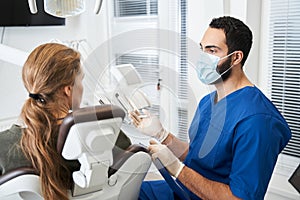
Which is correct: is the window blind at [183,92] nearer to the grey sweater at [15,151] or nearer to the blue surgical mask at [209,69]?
the blue surgical mask at [209,69]

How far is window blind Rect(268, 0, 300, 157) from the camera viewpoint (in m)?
1.93

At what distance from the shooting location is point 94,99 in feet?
3.35

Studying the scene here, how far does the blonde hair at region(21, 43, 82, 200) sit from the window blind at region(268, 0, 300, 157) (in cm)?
135

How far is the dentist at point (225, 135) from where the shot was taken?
122 centimetres

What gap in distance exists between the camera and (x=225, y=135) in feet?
4.39

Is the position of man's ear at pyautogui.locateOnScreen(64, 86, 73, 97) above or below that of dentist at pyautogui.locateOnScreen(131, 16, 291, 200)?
above

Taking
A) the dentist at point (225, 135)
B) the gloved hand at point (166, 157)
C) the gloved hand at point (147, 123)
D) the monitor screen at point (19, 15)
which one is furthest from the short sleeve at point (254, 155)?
the monitor screen at point (19, 15)

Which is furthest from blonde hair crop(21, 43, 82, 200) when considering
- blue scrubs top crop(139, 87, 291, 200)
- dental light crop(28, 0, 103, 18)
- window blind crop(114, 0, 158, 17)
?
window blind crop(114, 0, 158, 17)

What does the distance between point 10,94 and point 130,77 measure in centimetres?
165

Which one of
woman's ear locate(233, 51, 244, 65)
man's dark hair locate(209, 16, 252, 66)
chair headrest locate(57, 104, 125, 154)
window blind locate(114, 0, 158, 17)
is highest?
window blind locate(114, 0, 158, 17)

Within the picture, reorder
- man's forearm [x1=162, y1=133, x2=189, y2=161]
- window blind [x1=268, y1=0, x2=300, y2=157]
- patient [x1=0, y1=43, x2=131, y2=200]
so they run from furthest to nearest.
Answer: window blind [x1=268, y1=0, x2=300, y2=157] → man's forearm [x1=162, y1=133, x2=189, y2=161] → patient [x1=0, y1=43, x2=131, y2=200]

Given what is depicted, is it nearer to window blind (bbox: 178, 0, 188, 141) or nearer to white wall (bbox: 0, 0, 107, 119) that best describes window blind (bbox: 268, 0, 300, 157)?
window blind (bbox: 178, 0, 188, 141)

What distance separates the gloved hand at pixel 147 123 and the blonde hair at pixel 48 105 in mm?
242

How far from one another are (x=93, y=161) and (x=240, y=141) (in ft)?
1.95
